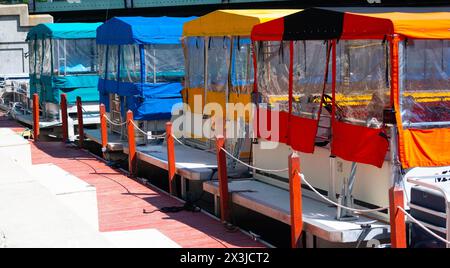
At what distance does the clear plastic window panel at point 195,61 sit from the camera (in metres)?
14.5

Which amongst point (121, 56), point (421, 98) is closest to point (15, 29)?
point (121, 56)

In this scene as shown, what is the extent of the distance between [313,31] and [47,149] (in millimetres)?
10717

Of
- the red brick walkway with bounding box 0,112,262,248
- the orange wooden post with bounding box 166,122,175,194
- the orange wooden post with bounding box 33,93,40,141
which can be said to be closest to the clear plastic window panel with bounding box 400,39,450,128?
the red brick walkway with bounding box 0,112,262,248

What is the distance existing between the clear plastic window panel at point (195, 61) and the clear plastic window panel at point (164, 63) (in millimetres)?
1417

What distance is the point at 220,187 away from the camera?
11.3 meters

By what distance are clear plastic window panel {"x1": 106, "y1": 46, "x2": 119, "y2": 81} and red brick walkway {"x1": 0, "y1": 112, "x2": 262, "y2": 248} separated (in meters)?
1.93

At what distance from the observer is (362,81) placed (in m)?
9.39

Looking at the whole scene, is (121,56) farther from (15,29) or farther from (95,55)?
(15,29)

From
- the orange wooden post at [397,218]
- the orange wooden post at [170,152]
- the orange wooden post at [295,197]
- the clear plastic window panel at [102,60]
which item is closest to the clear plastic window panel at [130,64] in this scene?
the clear plastic window panel at [102,60]

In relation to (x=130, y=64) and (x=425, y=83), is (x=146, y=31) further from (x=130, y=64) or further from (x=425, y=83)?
(x=425, y=83)

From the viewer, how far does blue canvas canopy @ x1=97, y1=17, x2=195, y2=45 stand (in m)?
16.3

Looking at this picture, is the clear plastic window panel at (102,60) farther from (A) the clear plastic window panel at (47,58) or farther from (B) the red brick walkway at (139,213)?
(A) the clear plastic window panel at (47,58)

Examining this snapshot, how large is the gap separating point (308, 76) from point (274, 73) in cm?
95

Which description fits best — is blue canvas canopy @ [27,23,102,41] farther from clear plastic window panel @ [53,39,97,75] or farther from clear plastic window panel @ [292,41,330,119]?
clear plastic window panel @ [292,41,330,119]
